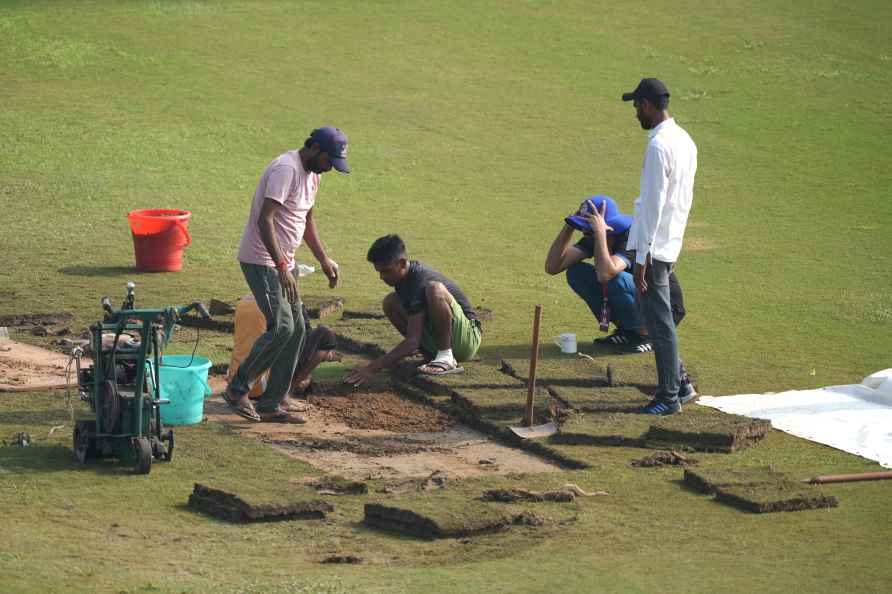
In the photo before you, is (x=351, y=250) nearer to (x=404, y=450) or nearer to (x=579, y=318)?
(x=579, y=318)

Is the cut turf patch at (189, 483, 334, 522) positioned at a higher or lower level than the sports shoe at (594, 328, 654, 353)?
lower

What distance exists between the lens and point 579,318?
1291 centimetres

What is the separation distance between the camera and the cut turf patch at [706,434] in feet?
29.3

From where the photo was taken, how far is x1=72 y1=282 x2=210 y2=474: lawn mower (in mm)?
8062

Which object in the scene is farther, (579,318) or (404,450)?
(579,318)

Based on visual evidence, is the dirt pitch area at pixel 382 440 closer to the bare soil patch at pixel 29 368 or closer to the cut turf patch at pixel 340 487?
the cut turf patch at pixel 340 487

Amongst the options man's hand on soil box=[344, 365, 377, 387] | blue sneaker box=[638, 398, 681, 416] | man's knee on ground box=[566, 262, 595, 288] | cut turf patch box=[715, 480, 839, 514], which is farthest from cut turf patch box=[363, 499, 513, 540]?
man's knee on ground box=[566, 262, 595, 288]

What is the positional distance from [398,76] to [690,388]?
46.1 feet

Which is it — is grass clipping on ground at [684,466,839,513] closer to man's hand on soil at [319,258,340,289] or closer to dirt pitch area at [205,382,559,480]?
dirt pitch area at [205,382,559,480]

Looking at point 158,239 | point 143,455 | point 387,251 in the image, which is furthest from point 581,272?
point 143,455

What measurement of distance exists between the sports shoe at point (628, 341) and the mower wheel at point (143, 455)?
15.9ft

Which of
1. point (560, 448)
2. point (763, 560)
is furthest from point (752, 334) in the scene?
point (763, 560)

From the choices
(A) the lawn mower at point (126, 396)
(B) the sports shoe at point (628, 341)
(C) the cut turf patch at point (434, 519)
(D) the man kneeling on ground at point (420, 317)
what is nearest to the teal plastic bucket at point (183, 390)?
(A) the lawn mower at point (126, 396)

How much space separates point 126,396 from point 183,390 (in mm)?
1018
